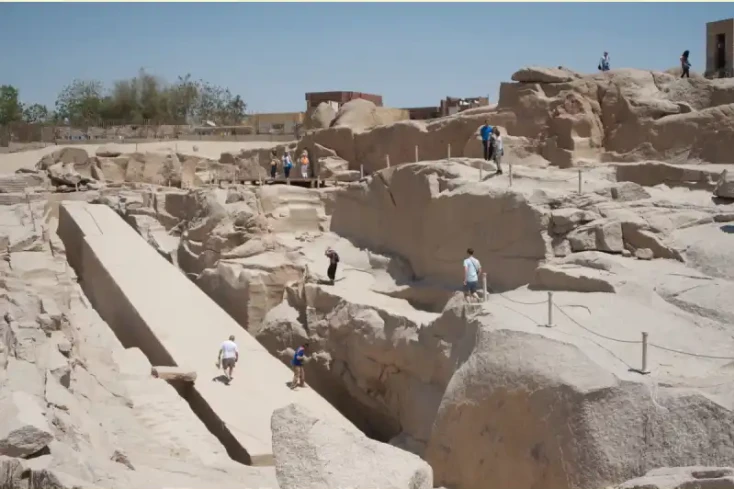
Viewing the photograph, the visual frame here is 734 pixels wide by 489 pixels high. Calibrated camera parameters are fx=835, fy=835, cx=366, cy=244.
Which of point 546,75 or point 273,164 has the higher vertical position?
point 546,75

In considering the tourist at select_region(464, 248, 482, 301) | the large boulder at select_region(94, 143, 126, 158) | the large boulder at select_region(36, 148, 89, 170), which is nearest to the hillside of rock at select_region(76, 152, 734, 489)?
the tourist at select_region(464, 248, 482, 301)

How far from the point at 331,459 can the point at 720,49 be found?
14977 mm

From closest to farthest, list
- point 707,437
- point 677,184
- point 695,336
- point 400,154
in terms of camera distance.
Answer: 1. point 707,437
2. point 695,336
3. point 677,184
4. point 400,154

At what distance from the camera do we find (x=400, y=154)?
1852 cm

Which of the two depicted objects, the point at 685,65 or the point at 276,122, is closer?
the point at 685,65

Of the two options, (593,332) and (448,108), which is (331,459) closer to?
(593,332)

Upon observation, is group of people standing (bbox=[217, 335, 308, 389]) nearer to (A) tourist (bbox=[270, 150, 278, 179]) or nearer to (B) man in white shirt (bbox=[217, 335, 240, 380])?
(B) man in white shirt (bbox=[217, 335, 240, 380])

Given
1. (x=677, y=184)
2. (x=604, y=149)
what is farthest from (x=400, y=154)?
(x=677, y=184)

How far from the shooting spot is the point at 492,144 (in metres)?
14.1

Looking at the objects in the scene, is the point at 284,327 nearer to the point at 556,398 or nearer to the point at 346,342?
the point at 346,342

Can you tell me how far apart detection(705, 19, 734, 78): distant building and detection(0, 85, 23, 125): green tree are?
141 ft

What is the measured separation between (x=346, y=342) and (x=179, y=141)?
2222 centimetres

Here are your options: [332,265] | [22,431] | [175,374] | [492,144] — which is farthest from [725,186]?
[22,431]

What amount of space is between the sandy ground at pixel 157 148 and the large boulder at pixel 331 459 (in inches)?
968
